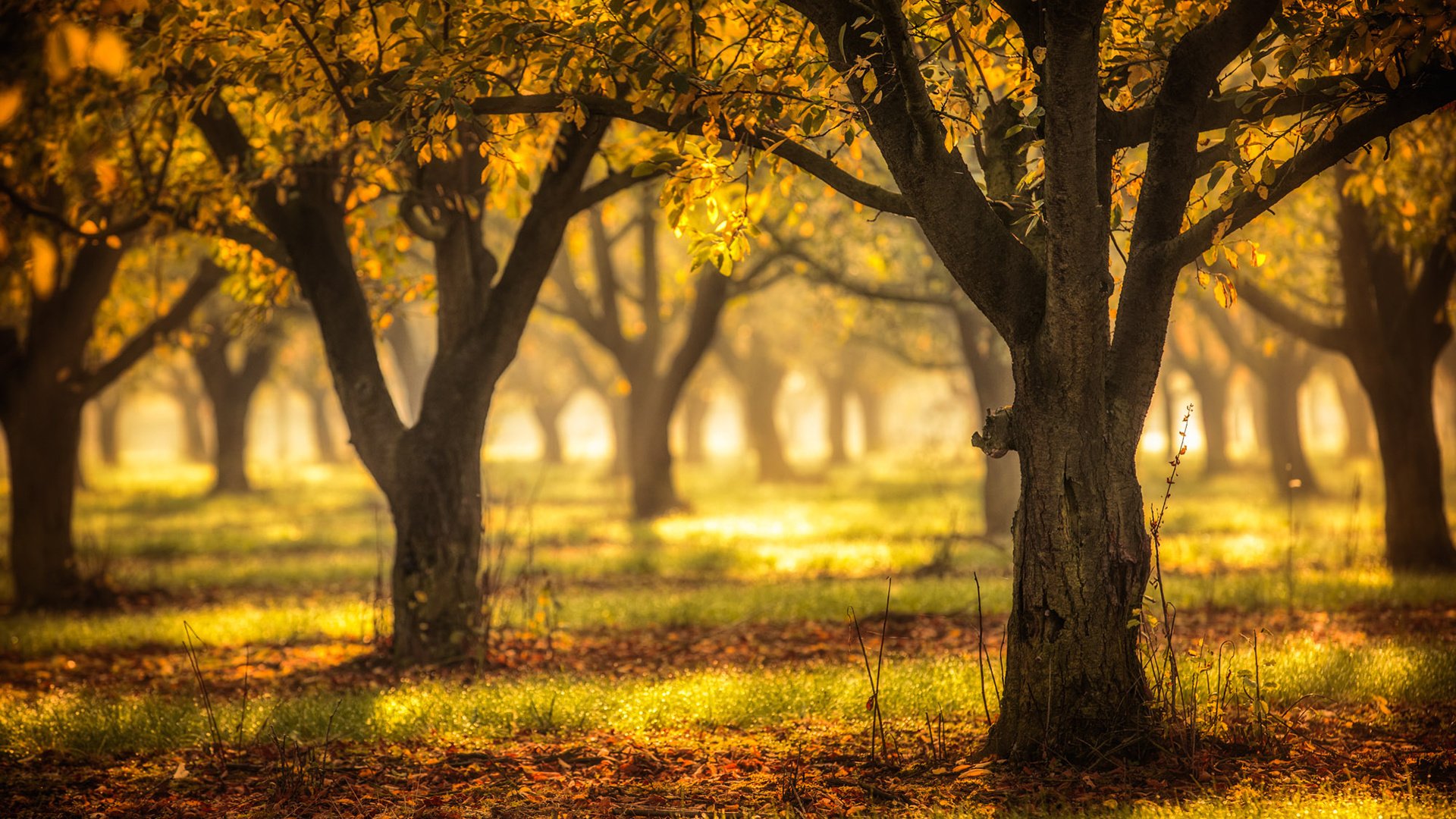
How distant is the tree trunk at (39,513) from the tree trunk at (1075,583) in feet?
36.9

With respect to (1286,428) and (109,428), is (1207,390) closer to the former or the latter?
(1286,428)

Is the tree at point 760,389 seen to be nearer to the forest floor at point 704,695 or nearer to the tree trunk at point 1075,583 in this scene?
the forest floor at point 704,695

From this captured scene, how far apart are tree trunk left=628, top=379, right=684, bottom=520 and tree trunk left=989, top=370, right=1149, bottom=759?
50.7 ft

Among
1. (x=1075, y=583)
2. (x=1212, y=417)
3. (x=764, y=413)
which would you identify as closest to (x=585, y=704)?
(x=1075, y=583)

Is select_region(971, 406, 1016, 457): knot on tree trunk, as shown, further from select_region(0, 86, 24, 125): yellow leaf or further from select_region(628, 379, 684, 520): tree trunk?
select_region(628, 379, 684, 520): tree trunk

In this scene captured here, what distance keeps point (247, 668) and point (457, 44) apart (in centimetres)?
558

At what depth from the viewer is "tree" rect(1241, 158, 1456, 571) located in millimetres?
12250

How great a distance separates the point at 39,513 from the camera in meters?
12.4

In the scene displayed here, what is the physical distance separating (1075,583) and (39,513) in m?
11.8

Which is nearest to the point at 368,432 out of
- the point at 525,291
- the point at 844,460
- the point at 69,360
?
the point at 525,291

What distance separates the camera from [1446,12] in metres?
4.98

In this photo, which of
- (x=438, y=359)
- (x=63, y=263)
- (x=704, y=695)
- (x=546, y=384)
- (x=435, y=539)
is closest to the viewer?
(x=704, y=695)

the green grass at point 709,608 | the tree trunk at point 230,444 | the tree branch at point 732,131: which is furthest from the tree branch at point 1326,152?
the tree trunk at point 230,444

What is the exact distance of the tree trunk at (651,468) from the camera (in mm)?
21172
